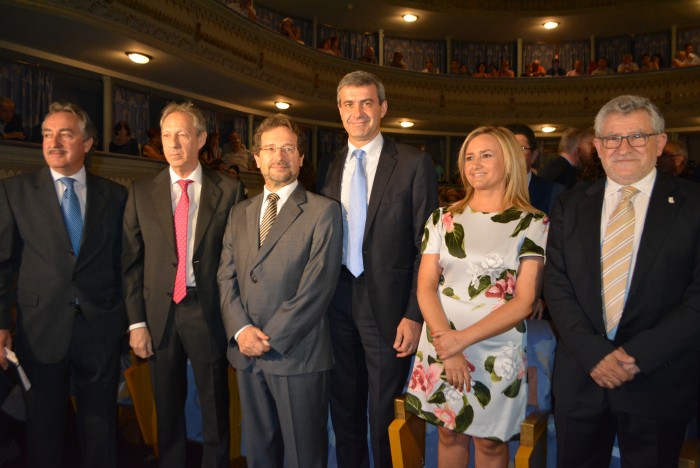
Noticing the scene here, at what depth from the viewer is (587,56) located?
43.0 feet

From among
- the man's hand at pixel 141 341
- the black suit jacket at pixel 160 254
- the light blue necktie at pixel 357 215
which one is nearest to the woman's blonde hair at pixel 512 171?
the light blue necktie at pixel 357 215

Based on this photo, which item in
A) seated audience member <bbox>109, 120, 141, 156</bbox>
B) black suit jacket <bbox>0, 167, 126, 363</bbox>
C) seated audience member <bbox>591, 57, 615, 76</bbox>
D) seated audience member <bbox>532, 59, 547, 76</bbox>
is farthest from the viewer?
seated audience member <bbox>532, 59, 547, 76</bbox>

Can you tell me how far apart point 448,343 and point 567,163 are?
2.41 m

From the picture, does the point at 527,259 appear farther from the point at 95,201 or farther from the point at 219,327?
the point at 95,201

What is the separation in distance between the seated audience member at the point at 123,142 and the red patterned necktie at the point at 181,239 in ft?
18.4

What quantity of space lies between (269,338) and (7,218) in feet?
4.10

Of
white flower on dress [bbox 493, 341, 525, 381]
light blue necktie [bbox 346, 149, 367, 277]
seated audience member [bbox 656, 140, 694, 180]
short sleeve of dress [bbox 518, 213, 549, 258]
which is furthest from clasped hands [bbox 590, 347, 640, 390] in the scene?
seated audience member [bbox 656, 140, 694, 180]

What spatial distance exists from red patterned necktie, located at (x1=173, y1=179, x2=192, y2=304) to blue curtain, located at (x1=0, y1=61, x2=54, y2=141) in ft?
17.7

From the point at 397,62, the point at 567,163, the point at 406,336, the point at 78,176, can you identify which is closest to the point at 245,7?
the point at 397,62

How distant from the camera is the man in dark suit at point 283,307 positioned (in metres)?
2.19

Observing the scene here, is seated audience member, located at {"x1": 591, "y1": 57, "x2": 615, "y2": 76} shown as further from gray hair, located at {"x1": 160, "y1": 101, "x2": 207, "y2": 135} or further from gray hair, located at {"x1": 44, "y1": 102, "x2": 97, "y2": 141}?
gray hair, located at {"x1": 44, "y1": 102, "x2": 97, "y2": 141}

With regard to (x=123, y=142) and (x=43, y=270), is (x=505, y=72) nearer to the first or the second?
(x=123, y=142)

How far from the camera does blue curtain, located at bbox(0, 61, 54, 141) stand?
22.3 ft

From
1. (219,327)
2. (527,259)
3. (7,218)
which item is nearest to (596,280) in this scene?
(527,259)
